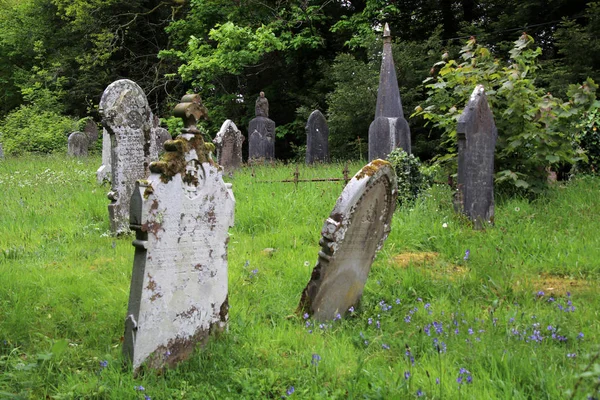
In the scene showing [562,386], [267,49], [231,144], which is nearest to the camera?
[562,386]

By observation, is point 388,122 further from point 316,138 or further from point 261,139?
point 261,139

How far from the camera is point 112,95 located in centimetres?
771

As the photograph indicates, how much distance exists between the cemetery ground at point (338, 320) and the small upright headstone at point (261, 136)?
8.84 metres

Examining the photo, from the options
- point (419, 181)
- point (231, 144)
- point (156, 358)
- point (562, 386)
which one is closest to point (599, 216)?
point (419, 181)

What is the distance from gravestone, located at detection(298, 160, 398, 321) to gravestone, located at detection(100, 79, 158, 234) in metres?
3.93

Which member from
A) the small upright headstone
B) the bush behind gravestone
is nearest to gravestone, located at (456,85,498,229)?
the small upright headstone

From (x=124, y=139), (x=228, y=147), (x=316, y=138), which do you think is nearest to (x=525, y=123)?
(x=124, y=139)

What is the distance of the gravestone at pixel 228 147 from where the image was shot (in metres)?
12.8

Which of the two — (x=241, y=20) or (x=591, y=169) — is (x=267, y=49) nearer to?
(x=241, y=20)

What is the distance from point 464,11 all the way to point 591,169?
416 inches

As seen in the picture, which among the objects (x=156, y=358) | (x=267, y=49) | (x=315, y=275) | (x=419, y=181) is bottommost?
(x=156, y=358)

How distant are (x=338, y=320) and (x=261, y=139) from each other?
42.5 ft

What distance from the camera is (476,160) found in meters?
7.70

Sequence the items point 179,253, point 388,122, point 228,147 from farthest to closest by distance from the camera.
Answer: point 228,147, point 388,122, point 179,253
